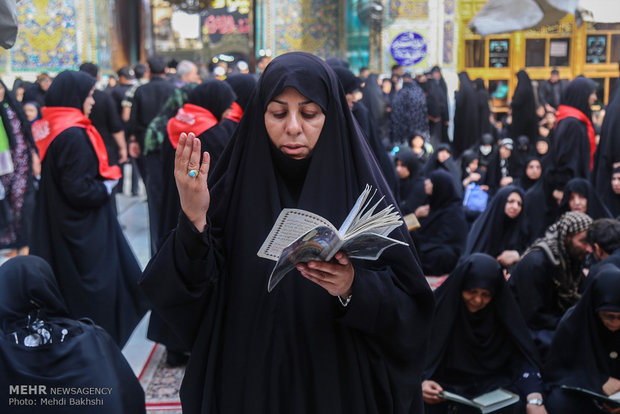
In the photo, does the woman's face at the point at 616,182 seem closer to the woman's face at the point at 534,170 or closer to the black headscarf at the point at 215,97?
the woman's face at the point at 534,170

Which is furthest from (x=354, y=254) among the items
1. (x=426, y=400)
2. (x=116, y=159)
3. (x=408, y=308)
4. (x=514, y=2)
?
(x=116, y=159)

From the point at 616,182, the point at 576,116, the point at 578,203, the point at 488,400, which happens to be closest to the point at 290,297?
the point at 488,400

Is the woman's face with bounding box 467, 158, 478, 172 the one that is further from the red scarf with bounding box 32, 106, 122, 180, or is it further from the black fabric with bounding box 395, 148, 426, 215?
the red scarf with bounding box 32, 106, 122, 180

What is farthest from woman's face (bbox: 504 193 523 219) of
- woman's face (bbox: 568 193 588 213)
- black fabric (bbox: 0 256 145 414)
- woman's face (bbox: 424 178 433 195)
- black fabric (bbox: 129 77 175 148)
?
black fabric (bbox: 129 77 175 148)

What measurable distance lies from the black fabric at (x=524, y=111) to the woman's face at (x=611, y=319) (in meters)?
7.51

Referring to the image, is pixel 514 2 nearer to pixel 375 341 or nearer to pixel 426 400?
pixel 426 400

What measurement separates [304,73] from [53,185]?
8.01ft

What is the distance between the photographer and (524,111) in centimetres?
1029

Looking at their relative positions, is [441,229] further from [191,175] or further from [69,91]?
[191,175]

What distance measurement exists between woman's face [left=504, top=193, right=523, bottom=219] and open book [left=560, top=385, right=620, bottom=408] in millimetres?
1781

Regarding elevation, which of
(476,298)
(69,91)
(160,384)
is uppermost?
(69,91)

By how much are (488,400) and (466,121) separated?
782 centimetres

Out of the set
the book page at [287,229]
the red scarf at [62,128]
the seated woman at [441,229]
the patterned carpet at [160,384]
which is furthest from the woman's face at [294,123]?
the seated woman at [441,229]

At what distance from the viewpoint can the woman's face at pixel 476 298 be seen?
3.00 meters
